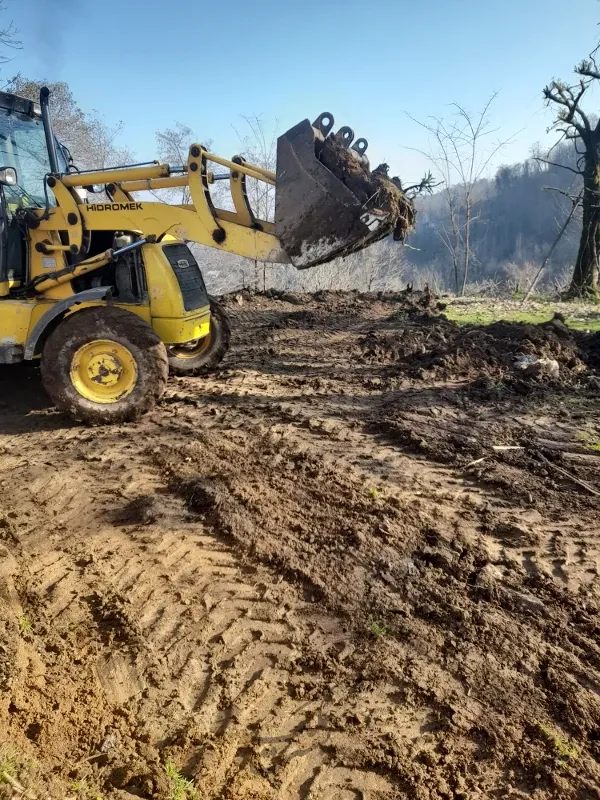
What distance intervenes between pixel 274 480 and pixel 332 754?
2.27m

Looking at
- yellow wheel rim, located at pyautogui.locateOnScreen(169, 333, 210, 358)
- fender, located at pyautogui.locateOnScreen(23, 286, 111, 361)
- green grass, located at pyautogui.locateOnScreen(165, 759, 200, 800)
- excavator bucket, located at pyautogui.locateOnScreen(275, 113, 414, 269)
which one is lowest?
green grass, located at pyautogui.locateOnScreen(165, 759, 200, 800)

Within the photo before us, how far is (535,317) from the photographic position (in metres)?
12.6

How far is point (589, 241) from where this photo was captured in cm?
1634

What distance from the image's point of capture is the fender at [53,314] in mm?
5289

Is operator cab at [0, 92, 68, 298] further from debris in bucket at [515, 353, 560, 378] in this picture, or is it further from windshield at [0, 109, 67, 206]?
debris in bucket at [515, 353, 560, 378]

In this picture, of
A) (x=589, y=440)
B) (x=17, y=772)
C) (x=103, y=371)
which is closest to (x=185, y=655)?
(x=17, y=772)

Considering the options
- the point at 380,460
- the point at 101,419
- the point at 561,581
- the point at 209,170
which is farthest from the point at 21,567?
the point at 209,170

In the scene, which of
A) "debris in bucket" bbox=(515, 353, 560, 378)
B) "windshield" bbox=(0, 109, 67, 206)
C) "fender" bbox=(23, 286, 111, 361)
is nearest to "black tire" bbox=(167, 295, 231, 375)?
"fender" bbox=(23, 286, 111, 361)

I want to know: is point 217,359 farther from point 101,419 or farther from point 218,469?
point 218,469

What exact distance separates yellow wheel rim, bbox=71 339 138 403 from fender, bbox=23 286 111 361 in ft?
1.29

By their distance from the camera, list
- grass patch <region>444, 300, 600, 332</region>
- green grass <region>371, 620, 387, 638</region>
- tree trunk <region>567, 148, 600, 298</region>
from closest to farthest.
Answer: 1. green grass <region>371, 620, 387, 638</region>
2. grass patch <region>444, 300, 600, 332</region>
3. tree trunk <region>567, 148, 600, 298</region>

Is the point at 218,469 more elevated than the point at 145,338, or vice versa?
the point at 145,338

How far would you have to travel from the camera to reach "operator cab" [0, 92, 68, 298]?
5742mm

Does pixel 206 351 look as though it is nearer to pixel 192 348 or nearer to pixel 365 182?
pixel 192 348
